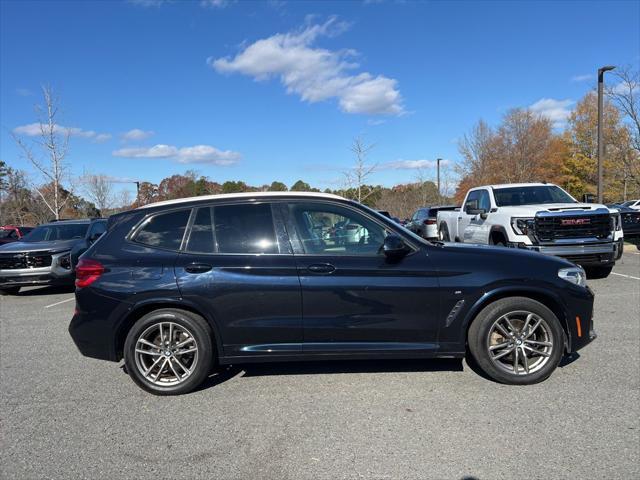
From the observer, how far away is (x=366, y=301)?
3918 mm

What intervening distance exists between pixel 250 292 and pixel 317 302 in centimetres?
59

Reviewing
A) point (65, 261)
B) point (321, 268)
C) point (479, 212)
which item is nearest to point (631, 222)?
point (479, 212)

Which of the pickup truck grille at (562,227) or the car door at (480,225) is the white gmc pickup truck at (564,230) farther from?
the car door at (480,225)

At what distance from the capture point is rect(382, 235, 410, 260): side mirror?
12.8ft

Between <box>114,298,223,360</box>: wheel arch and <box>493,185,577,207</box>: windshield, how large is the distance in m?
7.45

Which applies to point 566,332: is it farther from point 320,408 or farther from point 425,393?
point 320,408

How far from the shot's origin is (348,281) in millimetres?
3924

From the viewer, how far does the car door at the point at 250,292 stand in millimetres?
3941

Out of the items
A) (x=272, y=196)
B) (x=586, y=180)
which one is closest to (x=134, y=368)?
(x=272, y=196)

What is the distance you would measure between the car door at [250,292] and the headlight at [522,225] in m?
5.77

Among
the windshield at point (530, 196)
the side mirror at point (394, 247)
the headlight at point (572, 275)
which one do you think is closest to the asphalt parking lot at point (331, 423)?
the headlight at point (572, 275)

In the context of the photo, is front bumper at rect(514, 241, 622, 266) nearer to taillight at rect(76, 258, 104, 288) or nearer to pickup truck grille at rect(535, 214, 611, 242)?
pickup truck grille at rect(535, 214, 611, 242)

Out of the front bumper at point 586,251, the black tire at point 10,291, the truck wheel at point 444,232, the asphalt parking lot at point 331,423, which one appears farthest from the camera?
the truck wheel at point 444,232

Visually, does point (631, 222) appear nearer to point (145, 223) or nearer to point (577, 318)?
point (577, 318)
